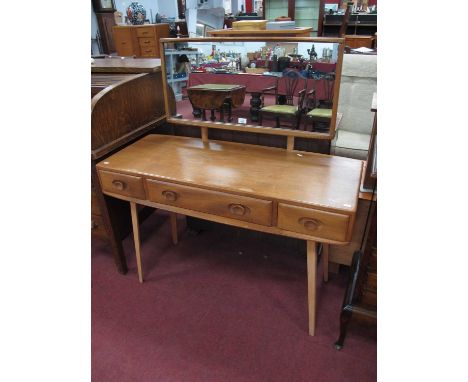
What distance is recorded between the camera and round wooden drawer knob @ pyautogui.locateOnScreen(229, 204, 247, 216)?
3.63ft

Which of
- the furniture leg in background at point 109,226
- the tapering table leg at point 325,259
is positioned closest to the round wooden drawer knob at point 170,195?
the furniture leg in background at point 109,226

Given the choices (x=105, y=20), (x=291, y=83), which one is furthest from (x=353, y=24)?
(x=291, y=83)

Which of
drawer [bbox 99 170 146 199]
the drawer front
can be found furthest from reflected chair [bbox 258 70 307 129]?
the drawer front

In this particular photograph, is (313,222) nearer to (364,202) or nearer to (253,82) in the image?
(364,202)

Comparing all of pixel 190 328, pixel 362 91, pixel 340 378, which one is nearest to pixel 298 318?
pixel 340 378

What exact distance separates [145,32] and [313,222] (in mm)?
5243

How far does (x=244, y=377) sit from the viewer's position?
1188 millimetres

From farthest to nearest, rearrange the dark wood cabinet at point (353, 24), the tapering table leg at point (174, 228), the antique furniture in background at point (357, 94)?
the dark wood cabinet at point (353, 24), the antique furniture in background at point (357, 94), the tapering table leg at point (174, 228)

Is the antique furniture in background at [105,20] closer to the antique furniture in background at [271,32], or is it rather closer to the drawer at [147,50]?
the drawer at [147,50]

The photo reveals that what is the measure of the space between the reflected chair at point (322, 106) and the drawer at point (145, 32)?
4.78 m

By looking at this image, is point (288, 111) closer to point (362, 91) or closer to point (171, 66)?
point (171, 66)

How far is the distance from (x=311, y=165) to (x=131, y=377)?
1086 mm

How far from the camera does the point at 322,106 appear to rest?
122 cm

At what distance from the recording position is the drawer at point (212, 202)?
1.08 metres
